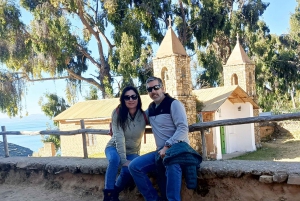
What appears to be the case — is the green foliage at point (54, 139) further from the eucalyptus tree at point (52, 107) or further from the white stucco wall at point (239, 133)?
the white stucco wall at point (239, 133)

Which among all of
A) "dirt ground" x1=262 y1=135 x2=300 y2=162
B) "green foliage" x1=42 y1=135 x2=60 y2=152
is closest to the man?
"dirt ground" x1=262 y1=135 x2=300 y2=162

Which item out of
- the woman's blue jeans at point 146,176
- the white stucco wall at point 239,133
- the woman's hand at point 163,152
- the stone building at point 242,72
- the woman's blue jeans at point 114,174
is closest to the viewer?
the woman's blue jeans at point 146,176

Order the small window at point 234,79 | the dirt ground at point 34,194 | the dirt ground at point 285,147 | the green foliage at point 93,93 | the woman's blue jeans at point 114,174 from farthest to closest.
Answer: the green foliage at point 93,93
the small window at point 234,79
the dirt ground at point 285,147
the dirt ground at point 34,194
the woman's blue jeans at point 114,174

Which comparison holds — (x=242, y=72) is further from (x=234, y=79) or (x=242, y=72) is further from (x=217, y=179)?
(x=217, y=179)

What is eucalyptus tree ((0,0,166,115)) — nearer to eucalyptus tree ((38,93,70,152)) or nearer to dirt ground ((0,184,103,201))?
eucalyptus tree ((38,93,70,152))

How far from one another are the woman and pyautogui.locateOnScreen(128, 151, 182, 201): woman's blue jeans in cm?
30

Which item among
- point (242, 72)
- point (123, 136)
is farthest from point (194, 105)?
point (123, 136)

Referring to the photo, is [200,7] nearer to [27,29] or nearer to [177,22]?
[177,22]

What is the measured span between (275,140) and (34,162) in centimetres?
2043

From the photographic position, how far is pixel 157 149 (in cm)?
355

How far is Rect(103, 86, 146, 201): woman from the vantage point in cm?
372

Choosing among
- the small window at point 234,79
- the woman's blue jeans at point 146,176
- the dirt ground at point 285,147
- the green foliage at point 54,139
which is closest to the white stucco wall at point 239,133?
the dirt ground at point 285,147

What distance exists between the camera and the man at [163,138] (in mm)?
3264

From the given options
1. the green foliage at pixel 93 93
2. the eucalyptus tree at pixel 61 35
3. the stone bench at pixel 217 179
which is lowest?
the stone bench at pixel 217 179
